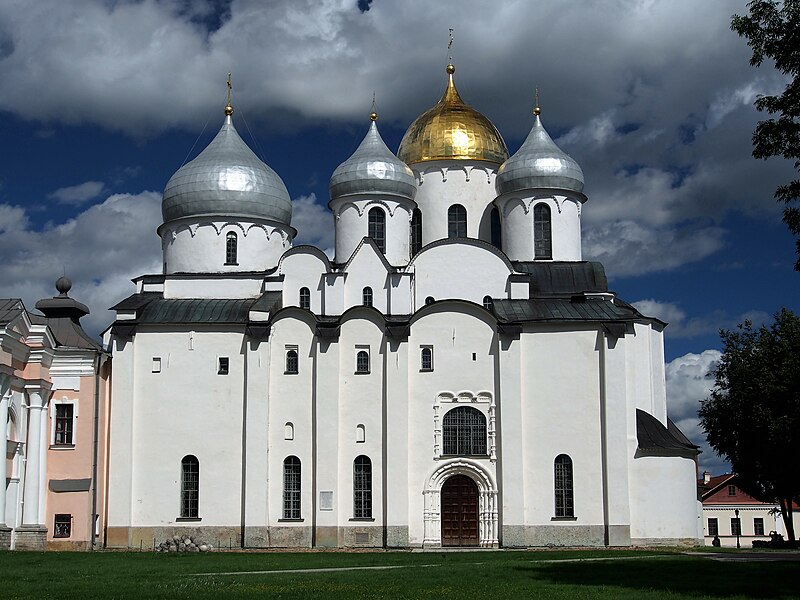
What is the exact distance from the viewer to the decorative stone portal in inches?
1438

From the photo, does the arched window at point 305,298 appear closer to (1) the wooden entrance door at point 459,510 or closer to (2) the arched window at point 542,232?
(1) the wooden entrance door at point 459,510

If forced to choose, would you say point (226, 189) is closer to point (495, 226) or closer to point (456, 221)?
point (456, 221)

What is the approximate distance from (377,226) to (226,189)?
569 centimetres

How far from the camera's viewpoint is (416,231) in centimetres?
4403

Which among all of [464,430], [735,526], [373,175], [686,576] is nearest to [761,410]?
[464,430]

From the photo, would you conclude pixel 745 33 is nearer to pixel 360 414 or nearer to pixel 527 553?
pixel 527 553

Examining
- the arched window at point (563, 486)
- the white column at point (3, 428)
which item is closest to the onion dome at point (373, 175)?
the arched window at point (563, 486)

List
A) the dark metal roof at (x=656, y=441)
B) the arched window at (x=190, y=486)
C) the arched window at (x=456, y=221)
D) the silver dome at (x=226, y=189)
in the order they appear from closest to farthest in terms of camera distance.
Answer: the dark metal roof at (x=656, y=441) → the arched window at (x=190, y=486) → the silver dome at (x=226, y=189) → the arched window at (x=456, y=221)

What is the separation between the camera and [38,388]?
121 feet

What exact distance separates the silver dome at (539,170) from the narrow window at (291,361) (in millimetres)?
10549

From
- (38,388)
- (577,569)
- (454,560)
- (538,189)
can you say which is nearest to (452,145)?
(538,189)

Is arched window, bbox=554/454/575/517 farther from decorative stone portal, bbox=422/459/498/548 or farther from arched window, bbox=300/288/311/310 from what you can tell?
arched window, bbox=300/288/311/310

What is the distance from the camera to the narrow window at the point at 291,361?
124 ft

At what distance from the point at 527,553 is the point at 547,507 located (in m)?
5.37
